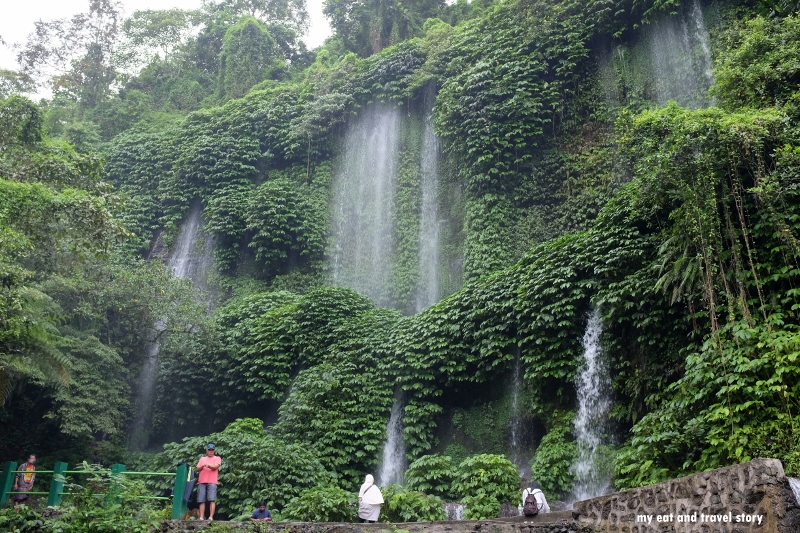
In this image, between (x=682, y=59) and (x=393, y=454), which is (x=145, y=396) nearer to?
(x=393, y=454)

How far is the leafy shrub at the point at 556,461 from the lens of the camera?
36.6 feet

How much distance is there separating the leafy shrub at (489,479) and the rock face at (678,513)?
216 centimetres

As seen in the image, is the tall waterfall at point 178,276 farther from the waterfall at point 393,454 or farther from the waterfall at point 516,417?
the waterfall at point 516,417

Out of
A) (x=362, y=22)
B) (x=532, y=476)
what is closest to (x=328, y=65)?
(x=362, y=22)

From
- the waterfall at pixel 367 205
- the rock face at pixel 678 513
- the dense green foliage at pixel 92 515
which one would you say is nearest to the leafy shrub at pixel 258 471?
the dense green foliage at pixel 92 515

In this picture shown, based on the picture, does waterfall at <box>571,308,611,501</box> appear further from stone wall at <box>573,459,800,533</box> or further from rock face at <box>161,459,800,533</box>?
stone wall at <box>573,459,800,533</box>

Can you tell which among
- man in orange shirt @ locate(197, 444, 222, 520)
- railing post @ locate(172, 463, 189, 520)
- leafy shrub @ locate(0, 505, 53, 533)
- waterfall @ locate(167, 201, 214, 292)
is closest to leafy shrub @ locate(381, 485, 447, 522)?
man in orange shirt @ locate(197, 444, 222, 520)

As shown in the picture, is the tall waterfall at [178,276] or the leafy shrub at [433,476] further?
the tall waterfall at [178,276]

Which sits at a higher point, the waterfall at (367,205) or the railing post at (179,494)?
the waterfall at (367,205)

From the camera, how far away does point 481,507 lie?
10.4m

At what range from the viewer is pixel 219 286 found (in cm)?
2053

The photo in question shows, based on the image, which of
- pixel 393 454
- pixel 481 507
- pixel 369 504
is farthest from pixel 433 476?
pixel 369 504

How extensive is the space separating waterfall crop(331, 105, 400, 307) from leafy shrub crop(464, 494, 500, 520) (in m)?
8.89

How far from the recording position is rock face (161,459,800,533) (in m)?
5.38
